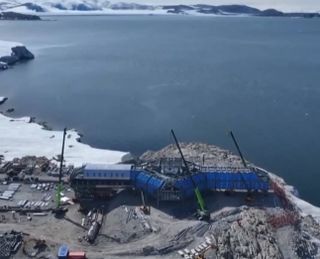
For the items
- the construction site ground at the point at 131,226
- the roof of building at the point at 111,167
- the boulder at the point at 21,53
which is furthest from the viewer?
the boulder at the point at 21,53

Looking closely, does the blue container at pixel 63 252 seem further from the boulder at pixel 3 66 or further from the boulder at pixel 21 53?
the boulder at pixel 21 53

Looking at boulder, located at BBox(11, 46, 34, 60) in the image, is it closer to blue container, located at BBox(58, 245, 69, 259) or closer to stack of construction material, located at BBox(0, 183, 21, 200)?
stack of construction material, located at BBox(0, 183, 21, 200)

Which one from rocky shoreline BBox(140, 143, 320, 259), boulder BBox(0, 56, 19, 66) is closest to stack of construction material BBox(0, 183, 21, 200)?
rocky shoreline BBox(140, 143, 320, 259)

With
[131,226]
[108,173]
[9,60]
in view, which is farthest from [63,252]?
[9,60]

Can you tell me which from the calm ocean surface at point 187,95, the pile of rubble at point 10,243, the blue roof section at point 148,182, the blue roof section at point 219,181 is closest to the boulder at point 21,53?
the calm ocean surface at point 187,95

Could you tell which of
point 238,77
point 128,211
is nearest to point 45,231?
point 128,211

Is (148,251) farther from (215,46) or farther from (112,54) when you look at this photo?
(215,46)
